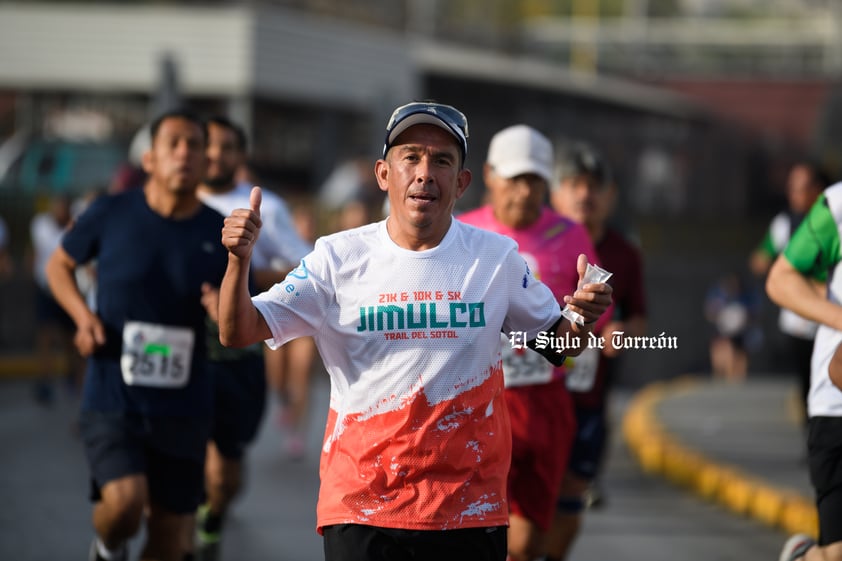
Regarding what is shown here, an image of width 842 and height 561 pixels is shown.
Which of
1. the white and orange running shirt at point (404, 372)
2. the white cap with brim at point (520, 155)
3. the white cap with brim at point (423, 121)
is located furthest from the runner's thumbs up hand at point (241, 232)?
the white cap with brim at point (520, 155)

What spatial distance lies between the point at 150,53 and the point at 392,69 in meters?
6.67

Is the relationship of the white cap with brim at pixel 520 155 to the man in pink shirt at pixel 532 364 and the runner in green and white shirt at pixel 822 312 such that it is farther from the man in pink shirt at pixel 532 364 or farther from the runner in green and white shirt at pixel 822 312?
the runner in green and white shirt at pixel 822 312

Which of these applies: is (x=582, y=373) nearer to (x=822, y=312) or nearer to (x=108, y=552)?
(x=822, y=312)

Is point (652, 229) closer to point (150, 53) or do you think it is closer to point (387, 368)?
point (150, 53)

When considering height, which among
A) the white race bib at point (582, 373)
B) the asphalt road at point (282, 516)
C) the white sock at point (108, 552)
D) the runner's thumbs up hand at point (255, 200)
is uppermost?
the runner's thumbs up hand at point (255, 200)

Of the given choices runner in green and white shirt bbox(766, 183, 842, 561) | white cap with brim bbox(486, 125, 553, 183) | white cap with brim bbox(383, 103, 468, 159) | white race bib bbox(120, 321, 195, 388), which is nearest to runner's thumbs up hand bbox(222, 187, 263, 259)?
white cap with brim bbox(383, 103, 468, 159)

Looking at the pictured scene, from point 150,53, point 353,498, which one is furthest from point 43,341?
point 150,53

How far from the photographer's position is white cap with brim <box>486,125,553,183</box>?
672 cm

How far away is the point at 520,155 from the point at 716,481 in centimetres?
575

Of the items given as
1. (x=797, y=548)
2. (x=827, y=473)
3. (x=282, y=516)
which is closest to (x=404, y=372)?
(x=827, y=473)

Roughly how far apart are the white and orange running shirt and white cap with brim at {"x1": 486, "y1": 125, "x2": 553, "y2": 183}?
2107 mm

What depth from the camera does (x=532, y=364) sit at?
6.70 metres

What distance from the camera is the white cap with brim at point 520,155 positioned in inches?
265

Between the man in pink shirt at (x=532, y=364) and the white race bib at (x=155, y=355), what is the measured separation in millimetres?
1407
